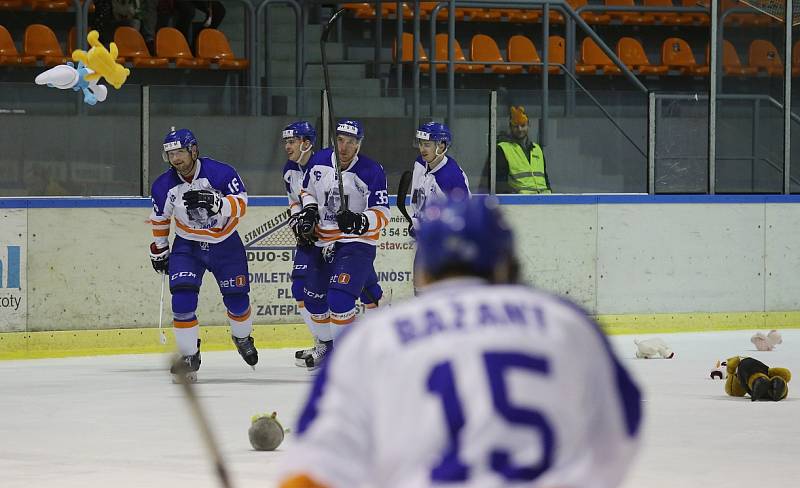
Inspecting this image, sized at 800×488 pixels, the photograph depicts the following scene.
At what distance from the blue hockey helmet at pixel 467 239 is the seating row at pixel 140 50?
33.9 feet

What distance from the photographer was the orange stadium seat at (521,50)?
14359 millimetres

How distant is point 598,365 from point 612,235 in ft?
31.2

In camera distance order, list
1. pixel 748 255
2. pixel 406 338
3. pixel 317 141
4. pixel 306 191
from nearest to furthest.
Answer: pixel 406 338, pixel 306 191, pixel 317 141, pixel 748 255

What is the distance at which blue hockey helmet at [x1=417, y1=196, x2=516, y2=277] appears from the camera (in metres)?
2.12

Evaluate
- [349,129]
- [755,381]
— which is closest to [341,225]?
[349,129]

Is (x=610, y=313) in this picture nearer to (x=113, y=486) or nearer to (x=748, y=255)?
(x=748, y=255)

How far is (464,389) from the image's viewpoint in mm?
2037

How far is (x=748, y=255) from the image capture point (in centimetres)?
1193

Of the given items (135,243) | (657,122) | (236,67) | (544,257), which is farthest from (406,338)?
(236,67)

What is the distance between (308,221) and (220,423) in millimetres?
2120

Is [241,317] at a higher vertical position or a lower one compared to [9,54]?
lower

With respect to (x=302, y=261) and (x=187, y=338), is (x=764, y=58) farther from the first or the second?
(x=187, y=338)

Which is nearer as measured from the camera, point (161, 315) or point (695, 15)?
point (161, 315)

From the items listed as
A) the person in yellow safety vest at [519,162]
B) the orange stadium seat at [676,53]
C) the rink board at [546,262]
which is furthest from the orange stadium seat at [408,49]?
the orange stadium seat at [676,53]
